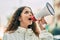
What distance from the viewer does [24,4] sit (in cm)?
161

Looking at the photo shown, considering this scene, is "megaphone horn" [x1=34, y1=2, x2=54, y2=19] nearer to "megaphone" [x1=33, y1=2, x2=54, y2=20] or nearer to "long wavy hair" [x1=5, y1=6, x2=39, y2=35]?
"megaphone" [x1=33, y1=2, x2=54, y2=20]

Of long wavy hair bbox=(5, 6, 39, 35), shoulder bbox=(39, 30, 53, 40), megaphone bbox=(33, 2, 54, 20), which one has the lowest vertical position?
shoulder bbox=(39, 30, 53, 40)

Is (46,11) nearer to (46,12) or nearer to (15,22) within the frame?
(46,12)

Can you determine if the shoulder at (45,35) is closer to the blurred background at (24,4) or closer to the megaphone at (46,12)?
the blurred background at (24,4)

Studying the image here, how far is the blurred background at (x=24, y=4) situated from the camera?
1584mm

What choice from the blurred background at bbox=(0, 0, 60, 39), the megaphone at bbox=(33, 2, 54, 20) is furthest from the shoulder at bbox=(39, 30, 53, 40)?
the megaphone at bbox=(33, 2, 54, 20)

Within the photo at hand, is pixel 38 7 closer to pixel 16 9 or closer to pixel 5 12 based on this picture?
pixel 16 9

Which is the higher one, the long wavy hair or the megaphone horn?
the megaphone horn

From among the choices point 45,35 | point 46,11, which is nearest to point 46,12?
point 46,11

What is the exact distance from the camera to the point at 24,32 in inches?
62.2

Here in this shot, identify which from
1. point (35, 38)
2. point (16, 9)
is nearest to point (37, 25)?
point (35, 38)

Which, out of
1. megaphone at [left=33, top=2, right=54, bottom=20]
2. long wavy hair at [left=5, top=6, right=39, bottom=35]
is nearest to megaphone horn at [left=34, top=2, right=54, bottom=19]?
megaphone at [left=33, top=2, right=54, bottom=20]

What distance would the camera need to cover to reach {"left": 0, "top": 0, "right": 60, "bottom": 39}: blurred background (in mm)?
1584

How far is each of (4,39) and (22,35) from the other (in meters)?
0.20
